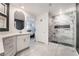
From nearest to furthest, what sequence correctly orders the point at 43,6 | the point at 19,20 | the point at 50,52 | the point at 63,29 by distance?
the point at 50,52 → the point at 43,6 → the point at 19,20 → the point at 63,29

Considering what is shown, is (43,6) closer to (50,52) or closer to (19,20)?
(19,20)

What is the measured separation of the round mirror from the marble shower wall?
167 centimetres

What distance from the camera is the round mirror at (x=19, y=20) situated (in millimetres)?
3176

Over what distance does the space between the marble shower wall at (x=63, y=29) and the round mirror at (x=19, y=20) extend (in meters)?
1.67

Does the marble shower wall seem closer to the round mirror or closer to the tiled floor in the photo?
the tiled floor

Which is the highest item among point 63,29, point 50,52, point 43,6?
point 43,6

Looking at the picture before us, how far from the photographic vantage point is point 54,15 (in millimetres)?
3945

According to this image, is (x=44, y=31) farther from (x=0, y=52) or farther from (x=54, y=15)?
(x=0, y=52)

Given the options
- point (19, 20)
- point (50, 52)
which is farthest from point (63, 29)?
point (19, 20)

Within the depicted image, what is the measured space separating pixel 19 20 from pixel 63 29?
2327 mm

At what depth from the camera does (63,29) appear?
3.73 m

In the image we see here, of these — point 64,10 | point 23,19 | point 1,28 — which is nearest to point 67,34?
point 64,10

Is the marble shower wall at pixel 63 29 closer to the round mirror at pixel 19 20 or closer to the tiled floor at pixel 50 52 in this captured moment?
the tiled floor at pixel 50 52

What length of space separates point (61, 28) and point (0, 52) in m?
3.28
